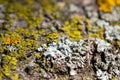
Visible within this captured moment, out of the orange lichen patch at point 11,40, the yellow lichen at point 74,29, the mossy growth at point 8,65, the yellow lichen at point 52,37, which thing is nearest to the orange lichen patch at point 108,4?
the yellow lichen at point 74,29

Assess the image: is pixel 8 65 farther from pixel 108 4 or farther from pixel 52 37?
pixel 108 4

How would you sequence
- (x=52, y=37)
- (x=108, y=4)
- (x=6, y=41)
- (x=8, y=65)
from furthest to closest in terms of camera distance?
(x=108, y=4)
(x=52, y=37)
(x=6, y=41)
(x=8, y=65)

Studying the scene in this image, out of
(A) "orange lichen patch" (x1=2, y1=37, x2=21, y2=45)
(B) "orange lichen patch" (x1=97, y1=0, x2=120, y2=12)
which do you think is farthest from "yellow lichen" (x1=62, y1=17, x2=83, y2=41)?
(A) "orange lichen patch" (x1=2, y1=37, x2=21, y2=45)

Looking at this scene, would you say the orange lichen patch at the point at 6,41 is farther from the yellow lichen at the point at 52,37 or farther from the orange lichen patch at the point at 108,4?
the orange lichen patch at the point at 108,4

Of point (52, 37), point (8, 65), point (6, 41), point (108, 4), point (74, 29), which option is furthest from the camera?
point (108, 4)

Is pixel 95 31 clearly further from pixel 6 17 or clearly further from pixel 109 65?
pixel 6 17

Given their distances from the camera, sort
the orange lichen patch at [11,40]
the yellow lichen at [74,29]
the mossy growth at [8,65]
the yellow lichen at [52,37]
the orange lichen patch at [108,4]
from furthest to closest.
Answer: the orange lichen patch at [108,4], the yellow lichen at [74,29], the yellow lichen at [52,37], the orange lichen patch at [11,40], the mossy growth at [8,65]

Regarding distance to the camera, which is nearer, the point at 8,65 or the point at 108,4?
the point at 8,65

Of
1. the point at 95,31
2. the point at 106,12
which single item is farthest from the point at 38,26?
the point at 106,12

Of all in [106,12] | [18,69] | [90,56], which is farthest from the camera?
[106,12]

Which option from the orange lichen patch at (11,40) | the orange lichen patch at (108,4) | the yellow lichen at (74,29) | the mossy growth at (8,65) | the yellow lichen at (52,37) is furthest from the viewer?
the orange lichen patch at (108,4)

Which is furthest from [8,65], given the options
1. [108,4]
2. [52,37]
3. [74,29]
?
[108,4]
